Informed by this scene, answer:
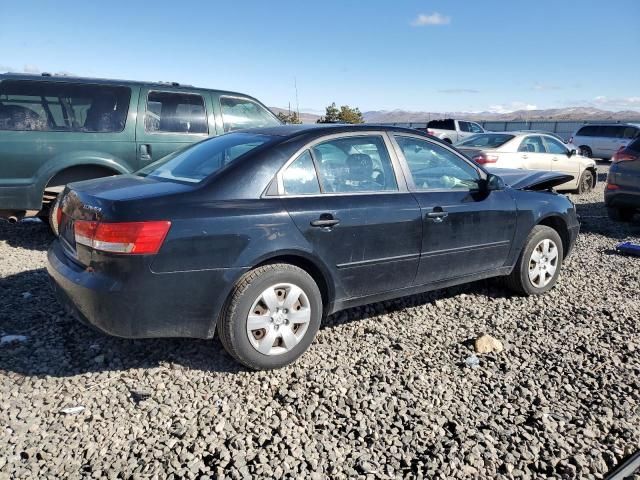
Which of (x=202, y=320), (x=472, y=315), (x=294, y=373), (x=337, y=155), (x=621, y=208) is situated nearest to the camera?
(x=202, y=320)

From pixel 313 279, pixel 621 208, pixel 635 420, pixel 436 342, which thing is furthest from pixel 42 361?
pixel 621 208

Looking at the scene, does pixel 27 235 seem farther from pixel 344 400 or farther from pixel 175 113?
pixel 344 400

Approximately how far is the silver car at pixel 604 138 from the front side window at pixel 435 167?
21.1 meters

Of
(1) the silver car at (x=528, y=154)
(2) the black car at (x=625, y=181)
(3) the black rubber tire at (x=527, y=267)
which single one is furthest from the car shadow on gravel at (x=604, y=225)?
(3) the black rubber tire at (x=527, y=267)

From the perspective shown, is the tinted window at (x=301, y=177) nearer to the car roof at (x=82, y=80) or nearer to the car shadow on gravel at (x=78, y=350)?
the car shadow on gravel at (x=78, y=350)

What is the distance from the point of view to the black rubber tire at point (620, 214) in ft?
28.0

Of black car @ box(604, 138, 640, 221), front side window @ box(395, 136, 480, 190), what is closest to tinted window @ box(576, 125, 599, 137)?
black car @ box(604, 138, 640, 221)

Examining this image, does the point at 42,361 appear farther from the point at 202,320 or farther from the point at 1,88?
the point at 1,88

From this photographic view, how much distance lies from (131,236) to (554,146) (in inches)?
453

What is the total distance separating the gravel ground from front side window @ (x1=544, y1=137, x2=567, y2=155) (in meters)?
8.38

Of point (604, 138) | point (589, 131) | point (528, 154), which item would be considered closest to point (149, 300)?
point (528, 154)

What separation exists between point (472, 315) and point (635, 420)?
5.26 ft

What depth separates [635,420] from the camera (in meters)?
2.87

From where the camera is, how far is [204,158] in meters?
3.69
